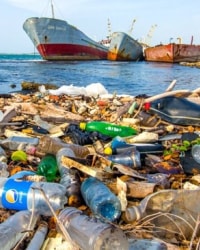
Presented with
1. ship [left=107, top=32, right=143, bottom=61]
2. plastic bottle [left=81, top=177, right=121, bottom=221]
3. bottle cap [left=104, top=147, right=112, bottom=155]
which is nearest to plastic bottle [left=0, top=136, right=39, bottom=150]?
bottle cap [left=104, top=147, right=112, bottom=155]

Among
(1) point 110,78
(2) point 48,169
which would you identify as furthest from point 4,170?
(1) point 110,78

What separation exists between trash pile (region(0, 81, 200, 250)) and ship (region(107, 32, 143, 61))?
33.7m

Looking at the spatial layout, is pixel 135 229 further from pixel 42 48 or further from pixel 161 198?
pixel 42 48

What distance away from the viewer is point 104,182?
9.00ft

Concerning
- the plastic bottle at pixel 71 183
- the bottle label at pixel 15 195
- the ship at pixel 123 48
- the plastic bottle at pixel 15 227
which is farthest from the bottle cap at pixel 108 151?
the ship at pixel 123 48

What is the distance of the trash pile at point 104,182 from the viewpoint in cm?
198

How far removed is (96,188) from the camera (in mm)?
2475

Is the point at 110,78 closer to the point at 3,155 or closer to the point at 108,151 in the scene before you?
the point at 108,151

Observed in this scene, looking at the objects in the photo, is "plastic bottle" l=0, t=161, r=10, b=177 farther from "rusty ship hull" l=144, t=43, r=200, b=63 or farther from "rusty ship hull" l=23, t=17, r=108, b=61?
"rusty ship hull" l=144, t=43, r=200, b=63

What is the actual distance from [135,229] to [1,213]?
0.97 meters

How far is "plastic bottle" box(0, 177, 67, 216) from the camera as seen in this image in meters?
2.28

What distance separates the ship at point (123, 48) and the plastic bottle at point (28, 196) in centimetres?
3601

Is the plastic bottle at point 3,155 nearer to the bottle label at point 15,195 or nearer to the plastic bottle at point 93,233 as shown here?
the bottle label at point 15,195

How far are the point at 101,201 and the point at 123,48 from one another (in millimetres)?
38814
